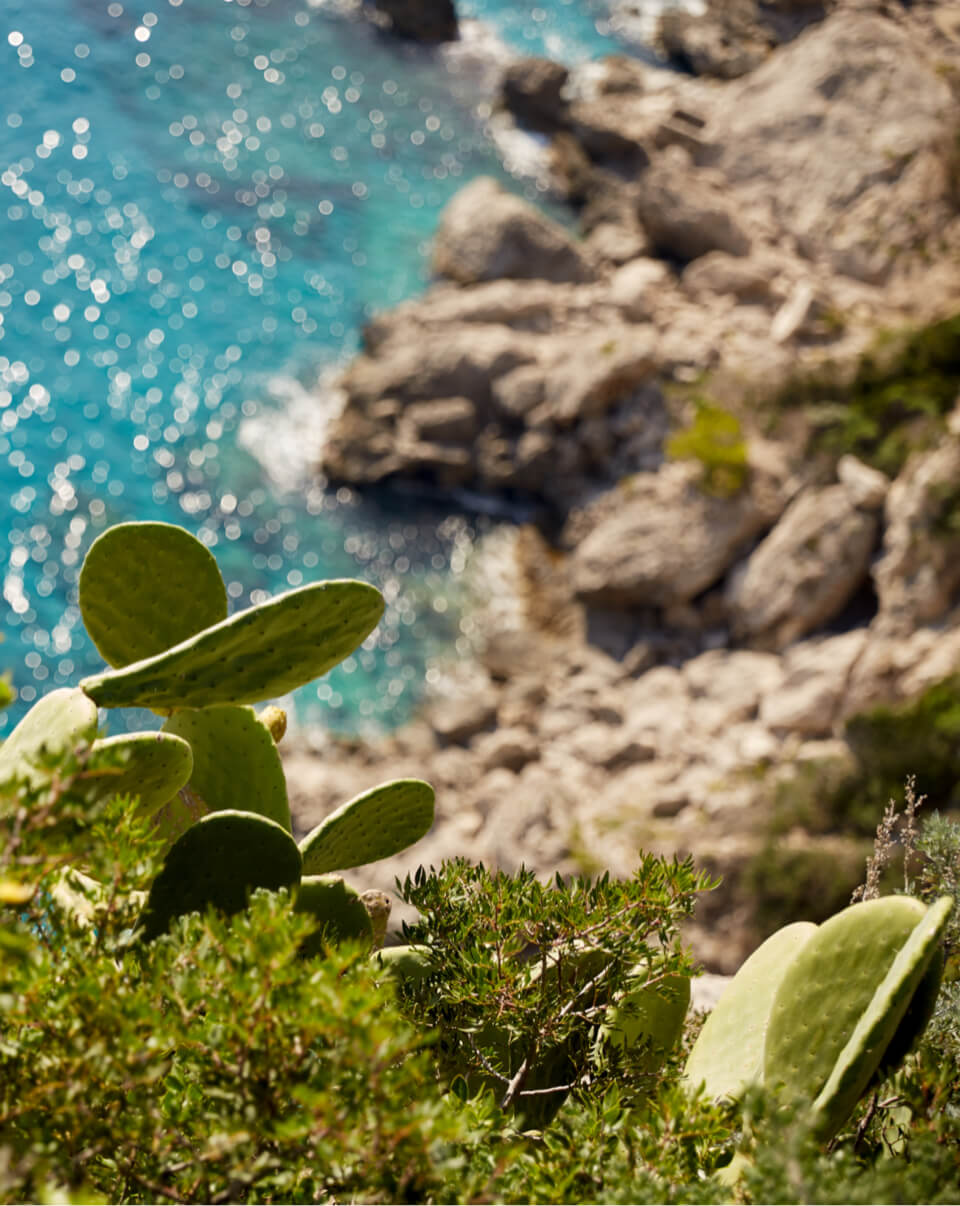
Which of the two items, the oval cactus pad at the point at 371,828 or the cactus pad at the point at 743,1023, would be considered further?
the oval cactus pad at the point at 371,828

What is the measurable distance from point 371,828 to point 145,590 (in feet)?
2.50

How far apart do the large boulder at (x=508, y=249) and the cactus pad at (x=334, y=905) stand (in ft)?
37.8

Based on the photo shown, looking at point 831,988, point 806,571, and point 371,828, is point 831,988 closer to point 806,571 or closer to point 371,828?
point 371,828

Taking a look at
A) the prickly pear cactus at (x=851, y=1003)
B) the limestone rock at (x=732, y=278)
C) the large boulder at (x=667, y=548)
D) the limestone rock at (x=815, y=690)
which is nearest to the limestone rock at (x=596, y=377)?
the large boulder at (x=667, y=548)

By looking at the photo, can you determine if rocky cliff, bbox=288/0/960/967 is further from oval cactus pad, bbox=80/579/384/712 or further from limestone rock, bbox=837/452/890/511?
oval cactus pad, bbox=80/579/384/712

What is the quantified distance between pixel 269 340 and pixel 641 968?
36.4 ft

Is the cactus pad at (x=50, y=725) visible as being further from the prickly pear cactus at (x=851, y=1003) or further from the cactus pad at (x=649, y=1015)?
the prickly pear cactus at (x=851, y=1003)

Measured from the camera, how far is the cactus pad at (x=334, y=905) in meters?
2.17

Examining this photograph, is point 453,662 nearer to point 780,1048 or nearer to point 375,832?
point 375,832

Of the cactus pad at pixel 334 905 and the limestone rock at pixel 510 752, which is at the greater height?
the cactus pad at pixel 334 905

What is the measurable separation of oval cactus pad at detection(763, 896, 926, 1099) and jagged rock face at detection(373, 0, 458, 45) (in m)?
19.1

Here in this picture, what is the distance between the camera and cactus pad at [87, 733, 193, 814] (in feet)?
6.22

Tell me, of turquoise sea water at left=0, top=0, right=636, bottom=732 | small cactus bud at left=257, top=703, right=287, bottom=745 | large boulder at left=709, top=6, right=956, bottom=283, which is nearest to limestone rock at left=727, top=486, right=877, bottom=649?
turquoise sea water at left=0, top=0, right=636, bottom=732

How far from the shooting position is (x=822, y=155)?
47.1 ft
